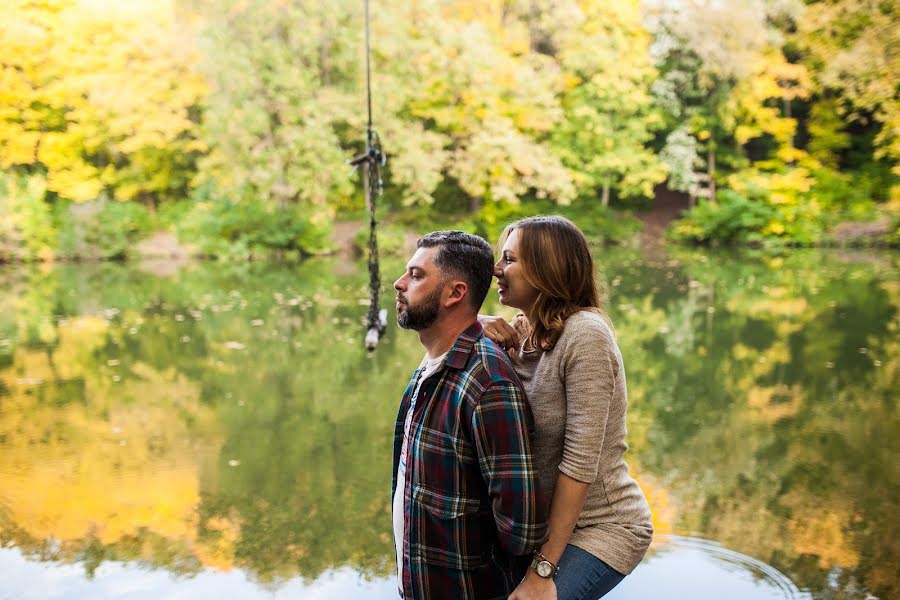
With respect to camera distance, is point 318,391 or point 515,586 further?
point 318,391

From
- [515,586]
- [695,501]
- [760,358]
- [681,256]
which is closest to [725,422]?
[695,501]

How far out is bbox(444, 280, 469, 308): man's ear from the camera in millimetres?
1646

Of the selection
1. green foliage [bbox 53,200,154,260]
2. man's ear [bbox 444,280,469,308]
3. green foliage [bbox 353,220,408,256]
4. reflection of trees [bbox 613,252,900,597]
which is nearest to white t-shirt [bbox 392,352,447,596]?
man's ear [bbox 444,280,469,308]

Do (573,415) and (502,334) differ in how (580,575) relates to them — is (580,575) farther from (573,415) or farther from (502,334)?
(502,334)

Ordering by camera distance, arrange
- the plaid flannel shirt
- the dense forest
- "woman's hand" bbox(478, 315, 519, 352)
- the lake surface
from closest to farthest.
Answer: the plaid flannel shirt < "woman's hand" bbox(478, 315, 519, 352) < the lake surface < the dense forest

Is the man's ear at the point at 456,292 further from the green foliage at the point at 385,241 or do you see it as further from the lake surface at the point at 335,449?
the green foliage at the point at 385,241

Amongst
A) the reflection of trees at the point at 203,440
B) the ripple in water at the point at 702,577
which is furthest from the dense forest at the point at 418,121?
the ripple in water at the point at 702,577

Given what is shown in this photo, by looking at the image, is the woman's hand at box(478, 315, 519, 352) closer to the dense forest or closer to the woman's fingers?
the woman's fingers

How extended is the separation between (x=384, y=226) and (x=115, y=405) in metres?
14.9

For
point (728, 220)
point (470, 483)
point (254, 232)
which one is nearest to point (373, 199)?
point (470, 483)

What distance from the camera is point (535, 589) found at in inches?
61.3

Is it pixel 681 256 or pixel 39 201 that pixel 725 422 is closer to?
pixel 681 256

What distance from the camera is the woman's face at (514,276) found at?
1648 millimetres

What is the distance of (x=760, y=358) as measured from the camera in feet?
23.8
